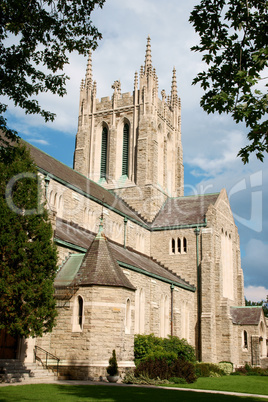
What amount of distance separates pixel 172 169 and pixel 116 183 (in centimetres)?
788

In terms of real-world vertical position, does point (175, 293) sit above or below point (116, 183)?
below

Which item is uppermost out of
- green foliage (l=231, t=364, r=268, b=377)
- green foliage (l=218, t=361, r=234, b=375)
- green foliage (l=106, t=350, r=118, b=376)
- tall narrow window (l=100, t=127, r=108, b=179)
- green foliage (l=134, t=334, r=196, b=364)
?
tall narrow window (l=100, t=127, r=108, b=179)

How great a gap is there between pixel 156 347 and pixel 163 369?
347cm

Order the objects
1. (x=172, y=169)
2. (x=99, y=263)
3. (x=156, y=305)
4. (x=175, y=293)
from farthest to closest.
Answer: (x=172, y=169)
(x=175, y=293)
(x=156, y=305)
(x=99, y=263)

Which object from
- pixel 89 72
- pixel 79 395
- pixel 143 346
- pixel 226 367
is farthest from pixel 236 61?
pixel 89 72

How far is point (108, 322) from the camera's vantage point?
19.2 metres

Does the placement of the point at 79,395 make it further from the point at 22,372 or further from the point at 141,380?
the point at 141,380

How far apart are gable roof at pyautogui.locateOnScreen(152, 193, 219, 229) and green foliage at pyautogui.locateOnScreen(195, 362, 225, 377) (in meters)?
12.3

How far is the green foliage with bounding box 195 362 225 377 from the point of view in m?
26.2

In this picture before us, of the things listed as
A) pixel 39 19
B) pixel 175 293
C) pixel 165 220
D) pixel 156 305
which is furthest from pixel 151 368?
pixel 165 220

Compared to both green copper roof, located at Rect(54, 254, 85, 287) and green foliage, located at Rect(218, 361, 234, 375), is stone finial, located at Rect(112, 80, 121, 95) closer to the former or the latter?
green foliage, located at Rect(218, 361, 234, 375)

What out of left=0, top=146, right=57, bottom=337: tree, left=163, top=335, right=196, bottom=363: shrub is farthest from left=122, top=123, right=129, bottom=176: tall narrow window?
left=0, top=146, right=57, bottom=337: tree

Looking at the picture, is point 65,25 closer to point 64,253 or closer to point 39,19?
point 39,19

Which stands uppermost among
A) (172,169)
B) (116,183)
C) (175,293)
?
(172,169)
